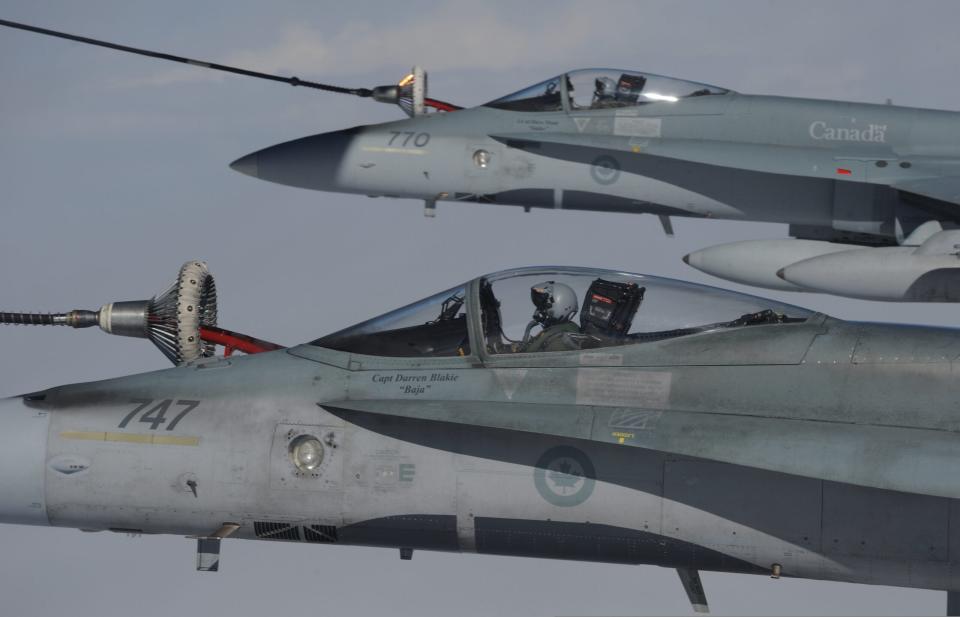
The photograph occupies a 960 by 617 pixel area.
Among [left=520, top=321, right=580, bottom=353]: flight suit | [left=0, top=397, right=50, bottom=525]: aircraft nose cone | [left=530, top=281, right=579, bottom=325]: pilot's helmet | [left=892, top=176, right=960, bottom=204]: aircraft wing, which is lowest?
[left=0, top=397, right=50, bottom=525]: aircraft nose cone

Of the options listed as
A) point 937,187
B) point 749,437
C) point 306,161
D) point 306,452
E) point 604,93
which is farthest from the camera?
point 306,161

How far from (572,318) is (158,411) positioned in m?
2.65

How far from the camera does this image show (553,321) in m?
9.09

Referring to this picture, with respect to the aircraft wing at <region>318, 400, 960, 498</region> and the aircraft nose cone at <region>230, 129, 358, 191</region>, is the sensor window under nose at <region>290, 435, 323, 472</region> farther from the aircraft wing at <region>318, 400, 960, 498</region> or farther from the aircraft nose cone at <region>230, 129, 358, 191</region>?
the aircraft nose cone at <region>230, 129, 358, 191</region>

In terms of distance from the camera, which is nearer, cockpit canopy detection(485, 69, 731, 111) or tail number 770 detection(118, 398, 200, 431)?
tail number 770 detection(118, 398, 200, 431)

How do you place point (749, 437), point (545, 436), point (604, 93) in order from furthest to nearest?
point (604, 93)
point (545, 436)
point (749, 437)

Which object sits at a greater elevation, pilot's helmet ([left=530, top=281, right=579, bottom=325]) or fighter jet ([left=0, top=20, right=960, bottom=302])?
fighter jet ([left=0, top=20, right=960, bottom=302])

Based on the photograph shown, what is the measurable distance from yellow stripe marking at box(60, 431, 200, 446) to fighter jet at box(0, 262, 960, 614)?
14 mm

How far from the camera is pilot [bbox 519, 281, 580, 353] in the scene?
9.01 meters

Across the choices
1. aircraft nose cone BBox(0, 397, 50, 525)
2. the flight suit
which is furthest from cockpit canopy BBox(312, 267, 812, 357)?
aircraft nose cone BBox(0, 397, 50, 525)

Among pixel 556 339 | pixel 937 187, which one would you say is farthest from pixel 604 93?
pixel 556 339

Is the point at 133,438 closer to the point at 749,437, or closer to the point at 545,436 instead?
the point at 545,436

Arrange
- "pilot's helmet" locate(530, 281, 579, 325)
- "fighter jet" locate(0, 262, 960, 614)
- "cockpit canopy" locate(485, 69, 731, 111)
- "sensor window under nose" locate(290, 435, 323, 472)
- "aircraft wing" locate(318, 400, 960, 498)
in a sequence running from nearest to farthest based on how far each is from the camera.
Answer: "aircraft wing" locate(318, 400, 960, 498)
"fighter jet" locate(0, 262, 960, 614)
"sensor window under nose" locate(290, 435, 323, 472)
"pilot's helmet" locate(530, 281, 579, 325)
"cockpit canopy" locate(485, 69, 731, 111)

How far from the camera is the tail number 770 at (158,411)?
29.7 feet
